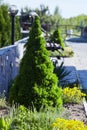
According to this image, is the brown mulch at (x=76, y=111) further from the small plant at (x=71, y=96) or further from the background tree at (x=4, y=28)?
the background tree at (x=4, y=28)

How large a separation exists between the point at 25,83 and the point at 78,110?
1455 millimetres

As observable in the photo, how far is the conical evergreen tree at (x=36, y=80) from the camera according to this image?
635 cm

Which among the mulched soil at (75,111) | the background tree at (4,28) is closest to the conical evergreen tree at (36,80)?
the mulched soil at (75,111)

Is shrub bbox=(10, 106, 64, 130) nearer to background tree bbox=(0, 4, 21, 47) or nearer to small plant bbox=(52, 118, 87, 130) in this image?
small plant bbox=(52, 118, 87, 130)

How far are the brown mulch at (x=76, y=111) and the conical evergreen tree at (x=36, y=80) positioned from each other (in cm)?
46

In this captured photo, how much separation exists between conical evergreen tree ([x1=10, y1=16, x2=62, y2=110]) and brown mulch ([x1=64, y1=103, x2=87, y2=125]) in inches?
18.3

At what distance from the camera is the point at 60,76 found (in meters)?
10.1

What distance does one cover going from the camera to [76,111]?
24.3 feet

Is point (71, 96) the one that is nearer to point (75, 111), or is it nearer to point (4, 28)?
point (75, 111)

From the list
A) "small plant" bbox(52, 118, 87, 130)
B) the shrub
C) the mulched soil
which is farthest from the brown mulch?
"small plant" bbox(52, 118, 87, 130)

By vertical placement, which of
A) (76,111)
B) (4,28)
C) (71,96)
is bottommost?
(76,111)

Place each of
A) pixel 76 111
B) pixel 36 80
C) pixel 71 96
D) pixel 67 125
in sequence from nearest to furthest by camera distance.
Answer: pixel 67 125
pixel 36 80
pixel 76 111
pixel 71 96

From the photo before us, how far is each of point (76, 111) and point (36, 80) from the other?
1276 millimetres

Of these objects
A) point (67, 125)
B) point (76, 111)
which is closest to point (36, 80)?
point (76, 111)
